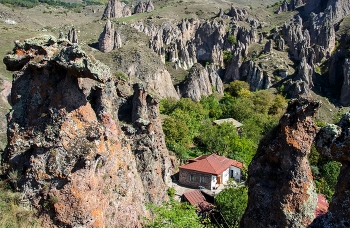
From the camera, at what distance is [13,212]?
8.17 meters

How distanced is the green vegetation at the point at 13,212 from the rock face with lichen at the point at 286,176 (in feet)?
18.0

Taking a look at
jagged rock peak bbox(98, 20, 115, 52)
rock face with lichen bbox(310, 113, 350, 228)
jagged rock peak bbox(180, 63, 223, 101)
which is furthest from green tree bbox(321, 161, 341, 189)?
jagged rock peak bbox(98, 20, 115, 52)

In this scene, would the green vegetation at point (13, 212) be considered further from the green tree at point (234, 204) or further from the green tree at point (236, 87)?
the green tree at point (236, 87)

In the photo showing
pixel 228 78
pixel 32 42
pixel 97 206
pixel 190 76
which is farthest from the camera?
pixel 228 78

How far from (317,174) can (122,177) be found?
3083 cm

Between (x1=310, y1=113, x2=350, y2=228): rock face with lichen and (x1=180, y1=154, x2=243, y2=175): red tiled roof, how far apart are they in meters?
29.5

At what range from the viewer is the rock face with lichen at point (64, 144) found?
8.62 meters

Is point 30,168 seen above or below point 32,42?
below

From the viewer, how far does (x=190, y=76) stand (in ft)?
293

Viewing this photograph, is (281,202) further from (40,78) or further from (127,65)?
(127,65)

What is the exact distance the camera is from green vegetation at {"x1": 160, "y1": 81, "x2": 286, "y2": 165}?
147 feet

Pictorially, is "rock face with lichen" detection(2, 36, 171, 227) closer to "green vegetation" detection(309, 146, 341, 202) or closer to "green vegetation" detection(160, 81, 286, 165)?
"green vegetation" detection(309, 146, 341, 202)

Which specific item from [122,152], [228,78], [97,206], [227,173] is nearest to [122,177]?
[122,152]

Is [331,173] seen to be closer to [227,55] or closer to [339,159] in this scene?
[339,159]
